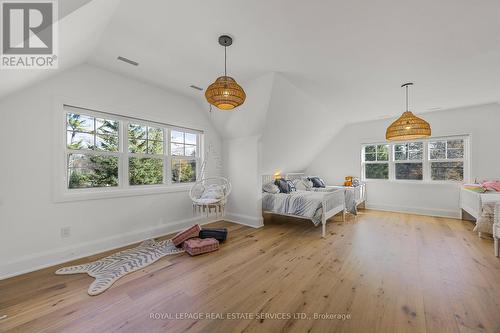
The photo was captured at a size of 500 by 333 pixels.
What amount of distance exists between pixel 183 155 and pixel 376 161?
16.8 feet

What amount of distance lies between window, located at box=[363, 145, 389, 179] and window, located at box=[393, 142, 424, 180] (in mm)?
221

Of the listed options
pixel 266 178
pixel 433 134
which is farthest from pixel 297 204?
pixel 433 134

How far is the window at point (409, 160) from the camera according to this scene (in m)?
4.96

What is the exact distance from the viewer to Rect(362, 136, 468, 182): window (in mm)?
4570

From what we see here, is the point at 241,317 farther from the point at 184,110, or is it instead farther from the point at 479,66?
the point at 479,66

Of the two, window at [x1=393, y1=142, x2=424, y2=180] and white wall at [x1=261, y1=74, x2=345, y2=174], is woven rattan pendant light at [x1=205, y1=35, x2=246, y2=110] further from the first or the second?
window at [x1=393, y1=142, x2=424, y2=180]

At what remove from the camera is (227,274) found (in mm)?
2129

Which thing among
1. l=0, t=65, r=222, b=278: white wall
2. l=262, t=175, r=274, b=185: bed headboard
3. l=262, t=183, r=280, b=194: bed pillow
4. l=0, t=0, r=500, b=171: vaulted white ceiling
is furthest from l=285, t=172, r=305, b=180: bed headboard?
l=0, t=65, r=222, b=278: white wall

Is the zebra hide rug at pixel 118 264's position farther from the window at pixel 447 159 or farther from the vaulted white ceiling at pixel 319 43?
the window at pixel 447 159

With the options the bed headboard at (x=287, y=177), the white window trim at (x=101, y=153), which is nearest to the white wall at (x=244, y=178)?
the bed headboard at (x=287, y=177)

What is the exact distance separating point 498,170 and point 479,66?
2.90m

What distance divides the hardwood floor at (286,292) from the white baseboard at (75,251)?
0.45 ft

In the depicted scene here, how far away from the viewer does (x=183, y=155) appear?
3871mm

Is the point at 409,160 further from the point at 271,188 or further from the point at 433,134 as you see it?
the point at 271,188
